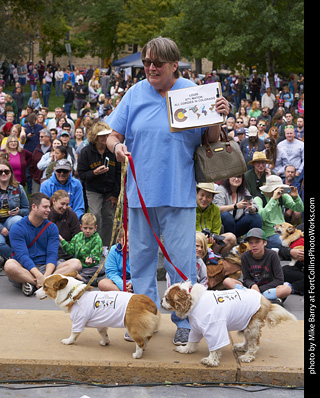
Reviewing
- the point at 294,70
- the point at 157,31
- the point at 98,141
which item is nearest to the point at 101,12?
the point at 157,31

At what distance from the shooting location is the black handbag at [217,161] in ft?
15.1

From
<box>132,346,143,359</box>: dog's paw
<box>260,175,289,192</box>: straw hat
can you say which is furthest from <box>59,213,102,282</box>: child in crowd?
<box>132,346,143,359</box>: dog's paw

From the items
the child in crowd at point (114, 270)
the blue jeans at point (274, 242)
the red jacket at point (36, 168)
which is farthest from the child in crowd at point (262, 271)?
the red jacket at point (36, 168)

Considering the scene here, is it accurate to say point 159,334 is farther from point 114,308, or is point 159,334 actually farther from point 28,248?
point 28,248

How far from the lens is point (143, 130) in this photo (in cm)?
462

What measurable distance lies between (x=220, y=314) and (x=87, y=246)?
152 inches

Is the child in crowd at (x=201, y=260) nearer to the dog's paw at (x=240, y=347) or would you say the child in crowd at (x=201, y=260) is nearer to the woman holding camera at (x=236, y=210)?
the dog's paw at (x=240, y=347)

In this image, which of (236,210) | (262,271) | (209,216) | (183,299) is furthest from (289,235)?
(183,299)

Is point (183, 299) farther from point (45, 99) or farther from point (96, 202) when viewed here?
point (45, 99)

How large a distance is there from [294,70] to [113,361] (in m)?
42.4

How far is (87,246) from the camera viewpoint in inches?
320

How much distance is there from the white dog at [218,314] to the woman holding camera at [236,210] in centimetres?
445

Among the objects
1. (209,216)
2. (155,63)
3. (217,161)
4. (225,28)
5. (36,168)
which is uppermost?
(225,28)

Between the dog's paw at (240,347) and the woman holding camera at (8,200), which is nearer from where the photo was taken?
the dog's paw at (240,347)
